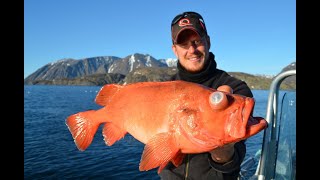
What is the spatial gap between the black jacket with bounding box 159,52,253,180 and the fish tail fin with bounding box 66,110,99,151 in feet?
3.81

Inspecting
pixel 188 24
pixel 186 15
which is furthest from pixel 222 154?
pixel 186 15

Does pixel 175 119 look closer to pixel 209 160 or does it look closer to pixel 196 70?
pixel 209 160

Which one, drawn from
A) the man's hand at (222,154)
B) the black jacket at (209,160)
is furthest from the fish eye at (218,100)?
the black jacket at (209,160)

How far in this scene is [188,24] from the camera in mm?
3668

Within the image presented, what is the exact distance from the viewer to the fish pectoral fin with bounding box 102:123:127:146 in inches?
133

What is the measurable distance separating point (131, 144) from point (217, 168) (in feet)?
79.3

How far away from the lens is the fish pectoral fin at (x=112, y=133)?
133 inches

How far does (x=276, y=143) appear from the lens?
17.2ft

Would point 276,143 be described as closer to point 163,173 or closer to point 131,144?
point 163,173

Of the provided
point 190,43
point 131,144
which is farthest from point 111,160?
point 190,43

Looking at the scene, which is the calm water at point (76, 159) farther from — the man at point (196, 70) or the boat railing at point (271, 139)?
the man at point (196, 70)

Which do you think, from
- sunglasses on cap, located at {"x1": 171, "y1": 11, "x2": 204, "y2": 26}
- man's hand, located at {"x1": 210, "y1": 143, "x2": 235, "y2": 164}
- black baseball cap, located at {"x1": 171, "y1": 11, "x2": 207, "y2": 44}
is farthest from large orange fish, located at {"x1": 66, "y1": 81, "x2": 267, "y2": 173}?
sunglasses on cap, located at {"x1": 171, "y1": 11, "x2": 204, "y2": 26}

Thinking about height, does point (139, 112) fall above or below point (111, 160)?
above
